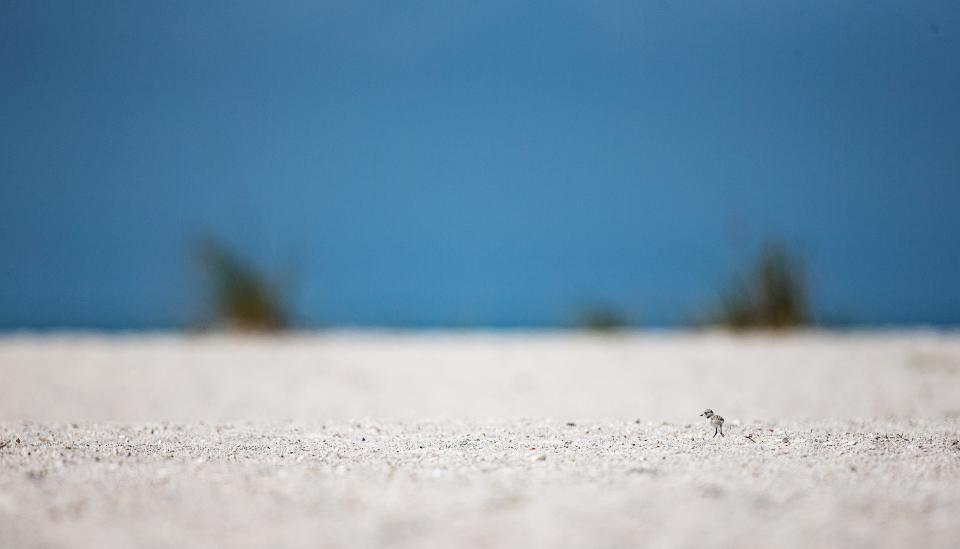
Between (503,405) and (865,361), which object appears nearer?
(503,405)

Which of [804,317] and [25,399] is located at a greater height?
[804,317]

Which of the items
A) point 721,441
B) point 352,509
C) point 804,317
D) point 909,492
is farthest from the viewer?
point 804,317

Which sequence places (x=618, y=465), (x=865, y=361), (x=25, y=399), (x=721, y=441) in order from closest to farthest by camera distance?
(x=618, y=465)
(x=721, y=441)
(x=25, y=399)
(x=865, y=361)

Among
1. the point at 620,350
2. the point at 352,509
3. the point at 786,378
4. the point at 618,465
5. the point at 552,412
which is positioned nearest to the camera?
the point at 352,509

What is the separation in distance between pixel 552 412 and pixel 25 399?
2.70m

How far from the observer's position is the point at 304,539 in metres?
1.66

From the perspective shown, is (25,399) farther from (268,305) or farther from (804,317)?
(804,317)

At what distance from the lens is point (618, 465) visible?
7.12 ft

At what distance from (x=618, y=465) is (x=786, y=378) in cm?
352

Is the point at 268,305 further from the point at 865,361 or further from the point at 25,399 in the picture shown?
the point at 865,361

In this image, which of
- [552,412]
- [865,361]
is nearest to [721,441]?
[552,412]

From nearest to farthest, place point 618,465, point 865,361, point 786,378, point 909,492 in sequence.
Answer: point 909,492, point 618,465, point 786,378, point 865,361

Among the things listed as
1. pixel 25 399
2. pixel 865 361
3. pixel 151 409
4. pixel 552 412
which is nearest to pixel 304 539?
pixel 552 412

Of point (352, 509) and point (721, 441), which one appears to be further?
point (721, 441)
